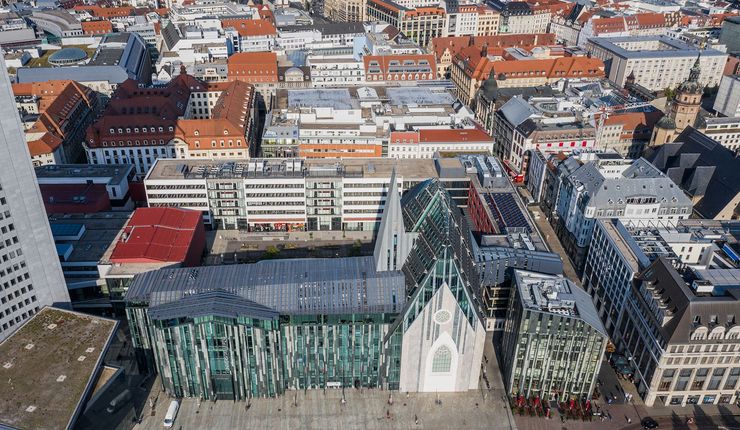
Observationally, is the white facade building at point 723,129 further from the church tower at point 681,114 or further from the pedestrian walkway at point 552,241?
the pedestrian walkway at point 552,241

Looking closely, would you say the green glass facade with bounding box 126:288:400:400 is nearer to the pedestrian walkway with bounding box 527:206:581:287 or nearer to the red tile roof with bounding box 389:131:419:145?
the pedestrian walkway with bounding box 527:206:581:287

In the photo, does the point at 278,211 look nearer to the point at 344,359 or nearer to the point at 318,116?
the point at 318,116

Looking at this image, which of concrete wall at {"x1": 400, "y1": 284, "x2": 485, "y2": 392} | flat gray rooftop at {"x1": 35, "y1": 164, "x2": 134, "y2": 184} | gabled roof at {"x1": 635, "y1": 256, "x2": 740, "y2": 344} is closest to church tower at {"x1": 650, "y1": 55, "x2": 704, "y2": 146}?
gabled roof at {"x1": 635, "y1": 256, "x2": 740, "y2": 344}

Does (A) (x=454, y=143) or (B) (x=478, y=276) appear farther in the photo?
(A) (x=454, y=143)


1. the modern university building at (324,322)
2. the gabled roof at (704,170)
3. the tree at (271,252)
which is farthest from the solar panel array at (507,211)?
the tree at (271,252)

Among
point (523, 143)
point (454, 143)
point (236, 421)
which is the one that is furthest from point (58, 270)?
point (523, 143)

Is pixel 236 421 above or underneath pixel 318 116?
underneath

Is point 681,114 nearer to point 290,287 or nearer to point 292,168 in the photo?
point 292,168

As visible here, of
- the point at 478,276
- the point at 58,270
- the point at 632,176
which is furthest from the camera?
the point at 632,176
